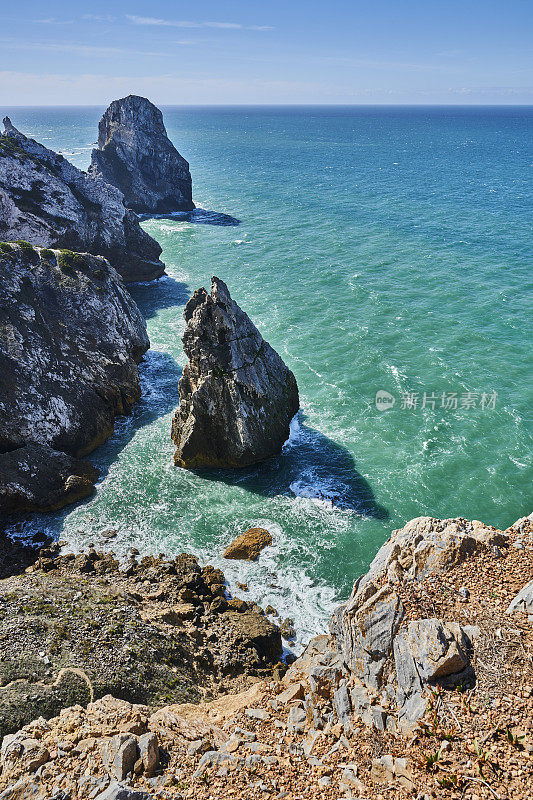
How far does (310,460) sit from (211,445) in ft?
27.6

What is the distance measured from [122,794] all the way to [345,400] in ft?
122

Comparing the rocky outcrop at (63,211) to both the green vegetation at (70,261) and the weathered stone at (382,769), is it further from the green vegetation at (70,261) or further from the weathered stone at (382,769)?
the weathered stone at (382,769)

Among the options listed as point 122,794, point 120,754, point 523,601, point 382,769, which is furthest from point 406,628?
point 120,754

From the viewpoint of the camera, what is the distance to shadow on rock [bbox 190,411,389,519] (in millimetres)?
36719

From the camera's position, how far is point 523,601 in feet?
56.2

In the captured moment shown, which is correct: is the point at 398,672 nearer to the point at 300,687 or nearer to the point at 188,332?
the point at 300,687

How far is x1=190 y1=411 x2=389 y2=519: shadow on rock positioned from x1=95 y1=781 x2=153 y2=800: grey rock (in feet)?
74.8

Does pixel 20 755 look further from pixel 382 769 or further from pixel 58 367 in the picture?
pixel 58 367

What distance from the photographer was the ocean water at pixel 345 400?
3438cm

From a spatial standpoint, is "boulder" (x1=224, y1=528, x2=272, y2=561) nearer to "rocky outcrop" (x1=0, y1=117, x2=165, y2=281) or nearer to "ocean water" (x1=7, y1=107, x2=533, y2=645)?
"ocean water" (x1=7, y1=107, x2=533, y2=645)

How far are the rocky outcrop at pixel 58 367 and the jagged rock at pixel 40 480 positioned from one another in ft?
0.23

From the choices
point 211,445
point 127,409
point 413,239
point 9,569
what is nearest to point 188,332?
point 211,445

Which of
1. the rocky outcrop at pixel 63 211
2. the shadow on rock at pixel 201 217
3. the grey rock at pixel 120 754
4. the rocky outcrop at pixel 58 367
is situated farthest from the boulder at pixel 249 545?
the shadow on rock at pixel 201 217

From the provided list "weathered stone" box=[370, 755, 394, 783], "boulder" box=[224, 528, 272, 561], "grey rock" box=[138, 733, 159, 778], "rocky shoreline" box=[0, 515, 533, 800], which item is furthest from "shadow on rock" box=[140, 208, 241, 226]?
"weathered stone" box=[370, 755, 394, 783]
